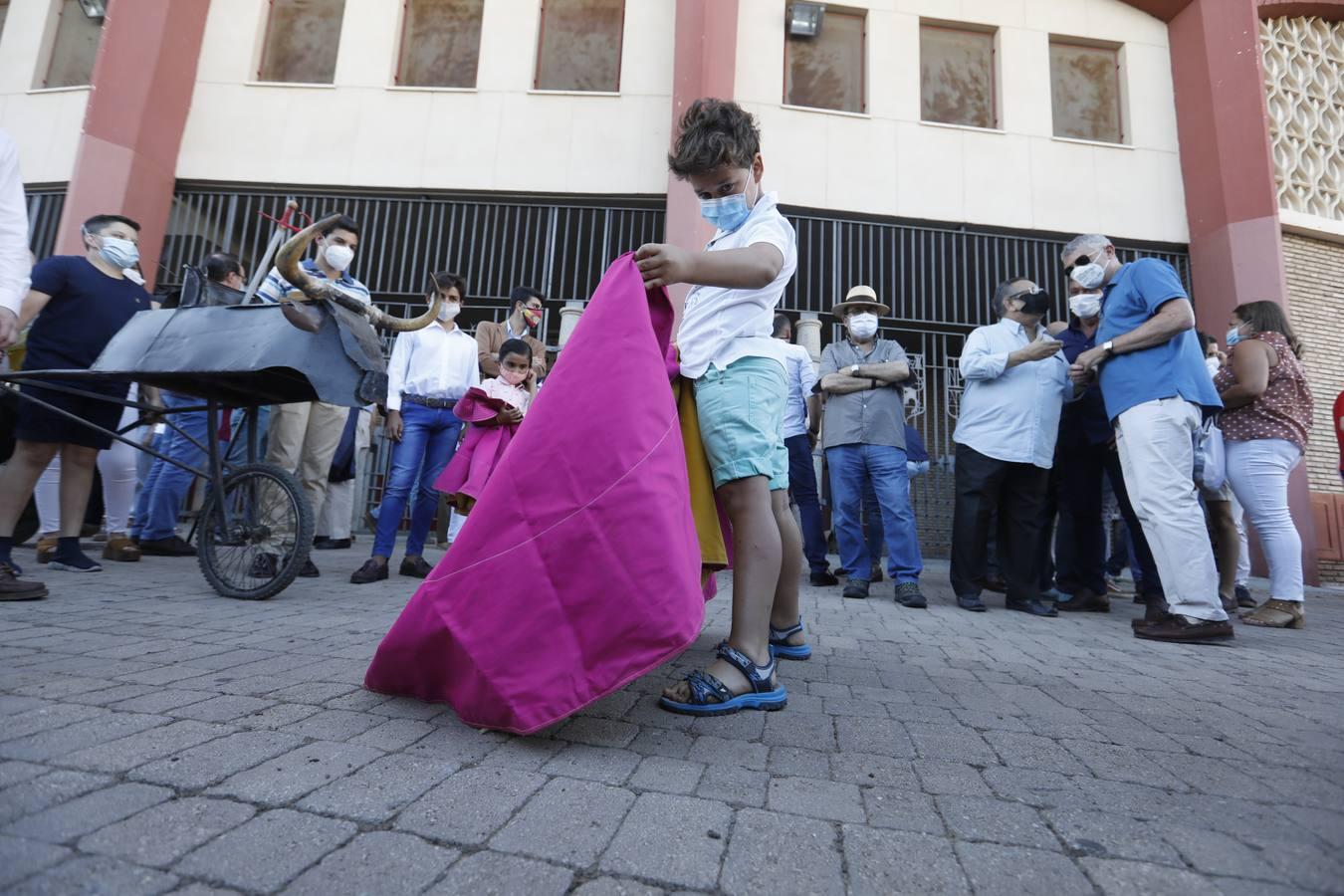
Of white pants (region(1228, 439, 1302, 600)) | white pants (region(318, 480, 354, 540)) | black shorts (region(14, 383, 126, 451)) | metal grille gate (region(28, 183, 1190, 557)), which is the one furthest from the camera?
metal grille gate (region(28, 183, 1190, 557))

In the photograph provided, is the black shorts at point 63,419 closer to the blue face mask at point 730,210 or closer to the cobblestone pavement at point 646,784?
the cobblestone pavement at point 646,784

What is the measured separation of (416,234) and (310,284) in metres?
6.38

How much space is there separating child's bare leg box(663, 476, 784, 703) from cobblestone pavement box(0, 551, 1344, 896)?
0.59 feet

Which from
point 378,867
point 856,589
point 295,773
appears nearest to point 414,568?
point 856,589

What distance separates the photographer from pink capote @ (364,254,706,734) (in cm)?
164

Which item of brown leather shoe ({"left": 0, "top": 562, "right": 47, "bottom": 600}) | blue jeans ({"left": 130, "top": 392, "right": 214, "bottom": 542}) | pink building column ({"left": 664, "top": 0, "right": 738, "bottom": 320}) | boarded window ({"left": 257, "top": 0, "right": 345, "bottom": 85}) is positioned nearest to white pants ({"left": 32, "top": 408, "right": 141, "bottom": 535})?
blue jeans ({"left": 130, "top": 392, "right": 214, "bottom": 542})

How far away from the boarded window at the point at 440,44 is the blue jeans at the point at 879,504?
26.0 feet

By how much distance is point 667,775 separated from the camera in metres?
1.45

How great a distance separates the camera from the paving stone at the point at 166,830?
1.03 meters

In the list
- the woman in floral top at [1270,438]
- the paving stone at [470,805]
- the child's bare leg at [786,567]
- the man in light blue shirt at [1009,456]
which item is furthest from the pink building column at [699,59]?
the paving stone at [470,805]

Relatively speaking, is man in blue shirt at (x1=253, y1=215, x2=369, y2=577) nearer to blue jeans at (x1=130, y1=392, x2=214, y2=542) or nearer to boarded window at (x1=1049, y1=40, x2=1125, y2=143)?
blue jeans at (x1=130, y1=392, x2=214, y2=542)

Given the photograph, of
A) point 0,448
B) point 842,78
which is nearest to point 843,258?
point 842,78

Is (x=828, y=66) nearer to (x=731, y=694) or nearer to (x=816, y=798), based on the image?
(x=731, y=694)

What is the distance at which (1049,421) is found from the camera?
14.3 feet
